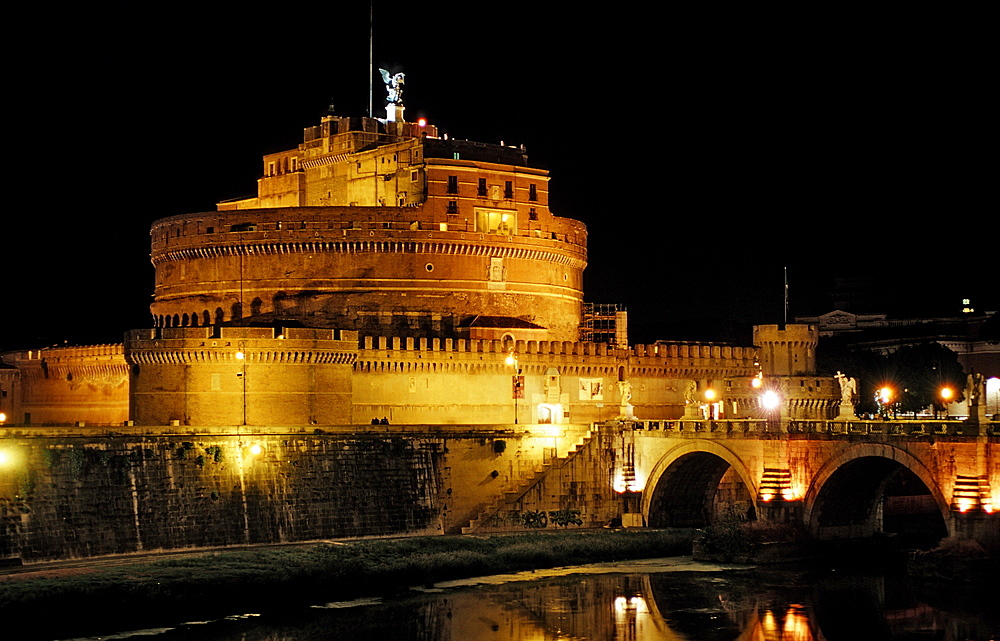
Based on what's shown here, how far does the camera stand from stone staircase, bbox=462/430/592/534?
54.5 m

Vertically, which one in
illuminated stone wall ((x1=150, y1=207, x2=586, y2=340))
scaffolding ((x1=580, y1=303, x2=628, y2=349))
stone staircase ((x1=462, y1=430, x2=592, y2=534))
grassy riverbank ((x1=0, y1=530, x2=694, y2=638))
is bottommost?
grassy riverbank ((x1=0, y1=530, x2=694, y2=638))

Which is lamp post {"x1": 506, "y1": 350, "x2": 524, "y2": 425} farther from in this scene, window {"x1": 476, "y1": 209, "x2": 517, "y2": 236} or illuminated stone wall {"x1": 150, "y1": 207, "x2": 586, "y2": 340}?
window {"x1": 476, "y1": 209, "x2": 517, "y2": 236}

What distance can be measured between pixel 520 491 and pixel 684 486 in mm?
6157

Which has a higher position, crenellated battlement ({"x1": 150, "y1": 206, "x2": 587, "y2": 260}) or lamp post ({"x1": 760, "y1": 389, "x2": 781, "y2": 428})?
crenellated battlement ({"x1": 150, "y1": 206, "x2": 587, "y2": 260})

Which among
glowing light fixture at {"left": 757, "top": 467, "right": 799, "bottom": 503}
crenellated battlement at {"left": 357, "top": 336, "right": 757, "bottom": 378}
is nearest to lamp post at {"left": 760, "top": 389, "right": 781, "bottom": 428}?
crenellated battlement at {"left": 357, "top": 336, "right": 757, "bottom": 378}

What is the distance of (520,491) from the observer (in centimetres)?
5559

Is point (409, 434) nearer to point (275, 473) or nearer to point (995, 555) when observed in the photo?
point (275, 473)

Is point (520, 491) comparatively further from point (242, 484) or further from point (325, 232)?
point (325, 232)

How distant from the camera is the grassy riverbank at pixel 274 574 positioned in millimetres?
38406

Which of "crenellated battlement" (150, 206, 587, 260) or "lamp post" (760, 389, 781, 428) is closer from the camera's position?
"crenellated battlement" (150, 206, 587, 260)

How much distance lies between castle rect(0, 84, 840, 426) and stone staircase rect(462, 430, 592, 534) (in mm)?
2892

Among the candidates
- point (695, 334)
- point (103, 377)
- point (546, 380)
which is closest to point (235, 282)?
point (103, 377)

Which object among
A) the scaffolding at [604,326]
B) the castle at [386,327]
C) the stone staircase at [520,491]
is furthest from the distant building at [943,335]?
→ the stone staircase at [520,491]

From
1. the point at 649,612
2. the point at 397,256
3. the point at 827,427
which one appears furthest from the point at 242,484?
the point at 827,427
